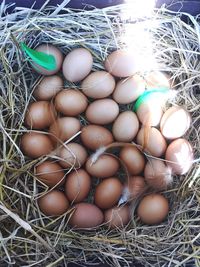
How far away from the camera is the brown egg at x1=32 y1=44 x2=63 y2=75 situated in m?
1.59

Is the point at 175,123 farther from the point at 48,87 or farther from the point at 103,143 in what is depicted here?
the point at 48,87

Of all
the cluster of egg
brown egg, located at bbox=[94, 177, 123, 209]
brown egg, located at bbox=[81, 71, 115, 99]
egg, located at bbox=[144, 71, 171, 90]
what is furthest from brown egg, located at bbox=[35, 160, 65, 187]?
egg, located at bbox=[144, 71, 171, 90]

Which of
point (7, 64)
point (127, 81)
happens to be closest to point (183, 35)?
point (127, 81)

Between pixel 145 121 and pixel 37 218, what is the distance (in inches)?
15.5

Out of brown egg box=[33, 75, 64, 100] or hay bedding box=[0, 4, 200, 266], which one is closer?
hay bedding box=[0, 4, 200, 266]

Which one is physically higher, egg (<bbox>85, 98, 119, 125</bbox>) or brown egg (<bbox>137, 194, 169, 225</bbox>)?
egg (<bbox>85, 98, 119, 125</bbox>)

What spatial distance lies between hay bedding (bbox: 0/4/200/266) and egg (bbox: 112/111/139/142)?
0.53 feet

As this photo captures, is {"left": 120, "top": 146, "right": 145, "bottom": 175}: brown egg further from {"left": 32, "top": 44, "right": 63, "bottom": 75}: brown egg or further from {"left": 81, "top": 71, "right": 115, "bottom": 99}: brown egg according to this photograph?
{"left": 32, "top": 44, "right": 63, "bottom": 75}: brown egg

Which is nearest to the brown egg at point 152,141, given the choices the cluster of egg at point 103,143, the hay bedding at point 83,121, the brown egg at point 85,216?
the cluster of egg at point 103,143

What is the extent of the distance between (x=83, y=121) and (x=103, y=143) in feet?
0.33

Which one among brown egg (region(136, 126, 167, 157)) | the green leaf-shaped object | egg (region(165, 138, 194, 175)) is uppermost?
the green leaf-shaped object

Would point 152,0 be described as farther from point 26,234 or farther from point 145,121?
point 26,234

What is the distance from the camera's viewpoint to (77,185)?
4.97 feet

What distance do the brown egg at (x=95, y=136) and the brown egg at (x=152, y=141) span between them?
0.09m
